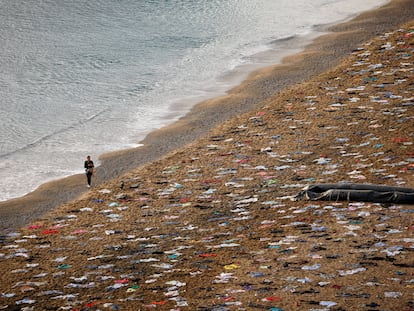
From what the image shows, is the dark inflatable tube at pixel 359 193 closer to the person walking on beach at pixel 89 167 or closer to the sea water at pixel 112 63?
the person walking on beach at pixel 89 167

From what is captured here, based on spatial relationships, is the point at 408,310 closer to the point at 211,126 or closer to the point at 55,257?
the point at 55,257

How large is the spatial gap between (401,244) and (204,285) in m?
3.63

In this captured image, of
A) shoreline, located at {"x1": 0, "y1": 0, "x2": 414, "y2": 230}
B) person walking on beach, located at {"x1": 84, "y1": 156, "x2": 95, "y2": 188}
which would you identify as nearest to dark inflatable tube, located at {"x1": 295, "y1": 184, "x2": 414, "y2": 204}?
person walking on beach, located at {"x1": 84, "y1": 156, "x2": 95, "y2": 188}

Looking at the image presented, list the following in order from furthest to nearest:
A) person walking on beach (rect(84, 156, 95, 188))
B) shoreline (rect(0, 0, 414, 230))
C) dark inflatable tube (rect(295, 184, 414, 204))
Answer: person walking on beach (rect(84, 156, 95, 188)) < shoreline (rect(0, 0, 414, 230)) < dark inflatable tube (rect(295, 184, 414, 204))

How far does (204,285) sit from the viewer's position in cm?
1460

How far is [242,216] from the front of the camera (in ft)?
60.2

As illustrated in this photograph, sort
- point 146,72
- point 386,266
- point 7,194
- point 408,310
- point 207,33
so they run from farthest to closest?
point 207,33 < point 146,72 < point 7,194 < point 386,266 < point 408,310

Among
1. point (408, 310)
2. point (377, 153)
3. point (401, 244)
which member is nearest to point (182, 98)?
point (377, 153)

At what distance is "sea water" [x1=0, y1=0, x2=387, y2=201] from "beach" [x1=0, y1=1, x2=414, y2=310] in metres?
2.65

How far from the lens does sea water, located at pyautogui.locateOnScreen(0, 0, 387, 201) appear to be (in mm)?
29766

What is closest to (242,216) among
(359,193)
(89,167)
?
(359,193)

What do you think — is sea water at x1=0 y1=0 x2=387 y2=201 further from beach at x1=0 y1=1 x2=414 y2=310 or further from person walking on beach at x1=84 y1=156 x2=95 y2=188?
beach at x1=0 y1=1 x2=414 y2=310

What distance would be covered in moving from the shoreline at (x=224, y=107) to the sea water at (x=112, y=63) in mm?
994

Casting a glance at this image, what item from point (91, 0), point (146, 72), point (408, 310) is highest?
point (91, 0)
